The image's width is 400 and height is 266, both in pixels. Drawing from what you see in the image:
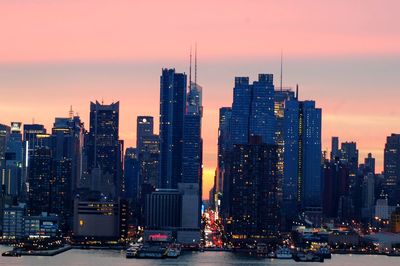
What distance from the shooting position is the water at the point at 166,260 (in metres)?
120

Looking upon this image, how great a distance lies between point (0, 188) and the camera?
19425 centimetres

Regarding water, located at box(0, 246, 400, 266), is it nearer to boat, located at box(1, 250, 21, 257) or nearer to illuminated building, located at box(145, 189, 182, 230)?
boat, located at box(1, 250, 21, 257)

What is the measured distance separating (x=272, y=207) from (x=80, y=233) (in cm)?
2385

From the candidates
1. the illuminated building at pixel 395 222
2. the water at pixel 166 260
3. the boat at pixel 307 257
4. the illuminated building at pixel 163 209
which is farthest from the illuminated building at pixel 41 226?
the illuminated building at pixel 395 222

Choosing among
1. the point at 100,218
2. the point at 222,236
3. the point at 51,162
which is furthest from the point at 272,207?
the point at 51,162

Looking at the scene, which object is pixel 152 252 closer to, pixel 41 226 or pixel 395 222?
pixel 41 226

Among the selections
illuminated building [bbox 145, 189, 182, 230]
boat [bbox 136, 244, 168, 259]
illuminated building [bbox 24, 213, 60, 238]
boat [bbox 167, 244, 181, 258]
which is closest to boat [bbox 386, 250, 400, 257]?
boat [bbox 167, 244, 181, 258]

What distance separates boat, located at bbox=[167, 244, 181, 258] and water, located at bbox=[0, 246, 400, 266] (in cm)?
72

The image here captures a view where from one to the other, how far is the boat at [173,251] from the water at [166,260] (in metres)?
0.72

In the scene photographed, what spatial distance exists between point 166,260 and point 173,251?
7.52 m

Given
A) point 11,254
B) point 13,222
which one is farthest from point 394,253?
point 11,254

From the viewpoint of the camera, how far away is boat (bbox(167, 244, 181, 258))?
135375 mm

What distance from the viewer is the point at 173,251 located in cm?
13750

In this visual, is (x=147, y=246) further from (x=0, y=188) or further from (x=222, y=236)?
(x=0, y=188)
